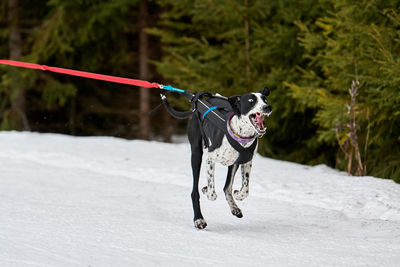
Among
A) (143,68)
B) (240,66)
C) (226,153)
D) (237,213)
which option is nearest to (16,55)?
(143,68)

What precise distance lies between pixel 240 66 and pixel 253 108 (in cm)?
787

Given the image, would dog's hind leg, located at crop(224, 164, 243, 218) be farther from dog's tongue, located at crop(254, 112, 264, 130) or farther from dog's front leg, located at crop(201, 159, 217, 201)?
dog's tongue, located at crop(254, 112, 264, 130)

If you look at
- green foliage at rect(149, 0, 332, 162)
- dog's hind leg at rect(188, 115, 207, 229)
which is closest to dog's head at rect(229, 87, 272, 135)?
dog's hind leg at rect(188, 115, 207, 229)

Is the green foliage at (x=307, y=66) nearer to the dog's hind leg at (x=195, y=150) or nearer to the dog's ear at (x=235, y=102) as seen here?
the dog's hind leg at (x=195, y=150)

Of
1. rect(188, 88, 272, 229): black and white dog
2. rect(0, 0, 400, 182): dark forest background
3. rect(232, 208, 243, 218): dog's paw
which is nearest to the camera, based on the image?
rect(188, 88, 272, 229): black and white dog

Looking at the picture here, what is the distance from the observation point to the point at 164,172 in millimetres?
8727

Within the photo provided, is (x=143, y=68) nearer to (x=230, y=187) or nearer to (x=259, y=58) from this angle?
(x=259, y=58)

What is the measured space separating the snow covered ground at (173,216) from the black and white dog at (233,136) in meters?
0.53

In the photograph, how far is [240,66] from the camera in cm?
1193

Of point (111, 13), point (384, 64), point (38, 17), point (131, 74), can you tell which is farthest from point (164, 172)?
point (38, 17)

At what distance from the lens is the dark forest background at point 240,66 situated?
349 inches

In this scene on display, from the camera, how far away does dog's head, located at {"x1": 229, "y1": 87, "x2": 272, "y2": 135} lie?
4.10 meters

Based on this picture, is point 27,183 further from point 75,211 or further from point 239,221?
point 239,221

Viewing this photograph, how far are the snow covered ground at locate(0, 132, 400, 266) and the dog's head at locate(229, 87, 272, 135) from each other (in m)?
1.19
